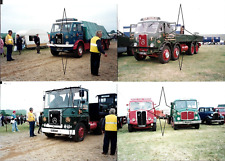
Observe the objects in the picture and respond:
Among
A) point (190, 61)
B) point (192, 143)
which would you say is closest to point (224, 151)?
point (192, 143)

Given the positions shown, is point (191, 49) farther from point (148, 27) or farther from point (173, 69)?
point (148, 27)

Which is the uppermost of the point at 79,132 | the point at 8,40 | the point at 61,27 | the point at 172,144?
the point at 61,27

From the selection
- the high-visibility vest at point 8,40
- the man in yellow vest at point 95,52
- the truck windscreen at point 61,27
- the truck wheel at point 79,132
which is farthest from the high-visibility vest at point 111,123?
the high-visibility vest at point 8,40

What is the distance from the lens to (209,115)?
3.71 m

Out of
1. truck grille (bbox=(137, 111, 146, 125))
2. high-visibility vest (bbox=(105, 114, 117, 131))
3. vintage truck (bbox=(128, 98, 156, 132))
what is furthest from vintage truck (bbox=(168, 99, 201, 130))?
high-visibility vest (bbox=(105, 114, 117, 131))

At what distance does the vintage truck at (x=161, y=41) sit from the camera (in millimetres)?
3314

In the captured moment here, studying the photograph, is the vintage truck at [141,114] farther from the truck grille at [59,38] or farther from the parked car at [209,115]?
the truck grille at [59,38]

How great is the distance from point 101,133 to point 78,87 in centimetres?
89

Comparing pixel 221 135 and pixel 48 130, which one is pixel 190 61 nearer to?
pixel 221 135

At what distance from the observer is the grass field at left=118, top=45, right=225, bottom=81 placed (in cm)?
319

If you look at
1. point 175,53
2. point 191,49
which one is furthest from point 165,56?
point 191,49

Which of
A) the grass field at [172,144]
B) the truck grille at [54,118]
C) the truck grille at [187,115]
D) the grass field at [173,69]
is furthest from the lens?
the truck grille at [54,118]

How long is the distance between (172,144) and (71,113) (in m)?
1.84

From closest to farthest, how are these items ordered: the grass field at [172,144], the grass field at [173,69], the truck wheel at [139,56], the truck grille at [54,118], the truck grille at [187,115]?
the grass field at [173,69]
the truck wheel at [139,56]
the grass field at [172,144]
the truck grille at [187,115]
the truck grille at [54,118]
